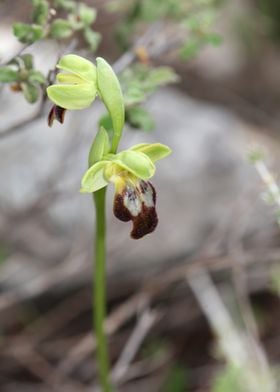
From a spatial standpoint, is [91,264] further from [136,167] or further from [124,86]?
[136,167]

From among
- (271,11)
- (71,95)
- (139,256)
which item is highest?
(271,11)

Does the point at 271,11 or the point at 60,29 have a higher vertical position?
the point at 271,11

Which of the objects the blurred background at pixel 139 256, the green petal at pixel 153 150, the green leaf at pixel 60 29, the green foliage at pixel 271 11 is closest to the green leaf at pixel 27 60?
the green leaf at pixel 60 29

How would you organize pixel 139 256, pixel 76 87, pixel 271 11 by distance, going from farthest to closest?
1. pixel 271 11
2. pixel 139 256
3. pixel 76 87

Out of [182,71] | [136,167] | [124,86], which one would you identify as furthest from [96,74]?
[182,71]

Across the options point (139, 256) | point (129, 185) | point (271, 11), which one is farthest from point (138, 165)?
point (271, 11)

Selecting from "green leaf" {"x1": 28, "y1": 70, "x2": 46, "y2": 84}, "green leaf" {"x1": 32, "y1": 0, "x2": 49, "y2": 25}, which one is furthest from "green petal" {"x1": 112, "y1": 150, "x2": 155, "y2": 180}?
"green leaf" {"x1": 32, "y1": 0, "x2": 49, "y2": 25}

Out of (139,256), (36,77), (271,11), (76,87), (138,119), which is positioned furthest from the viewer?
(271,11)

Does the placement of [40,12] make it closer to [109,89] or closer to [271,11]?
[109,89]
